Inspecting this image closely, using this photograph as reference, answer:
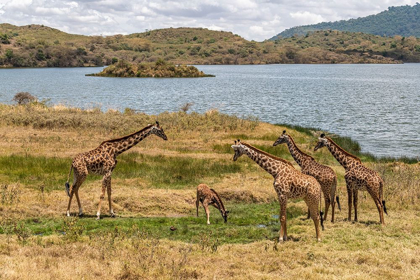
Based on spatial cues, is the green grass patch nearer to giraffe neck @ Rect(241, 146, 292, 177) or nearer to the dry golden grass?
the dry golden grass

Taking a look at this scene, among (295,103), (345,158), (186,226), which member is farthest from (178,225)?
(295,103)

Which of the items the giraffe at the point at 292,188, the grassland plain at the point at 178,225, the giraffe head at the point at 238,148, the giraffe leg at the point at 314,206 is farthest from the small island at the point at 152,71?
the giraffe leg at the point at 314,206

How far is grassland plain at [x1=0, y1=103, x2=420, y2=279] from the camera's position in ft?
32.8

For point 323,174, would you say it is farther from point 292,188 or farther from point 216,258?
point 216,258

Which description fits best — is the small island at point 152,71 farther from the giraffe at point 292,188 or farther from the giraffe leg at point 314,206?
the giraffe leg at point 314,206

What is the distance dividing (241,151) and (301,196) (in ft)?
6.91

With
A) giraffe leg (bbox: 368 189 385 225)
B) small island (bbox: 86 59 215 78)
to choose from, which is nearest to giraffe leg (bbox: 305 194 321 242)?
giraffe leg (bbox: 368 189 385 225)

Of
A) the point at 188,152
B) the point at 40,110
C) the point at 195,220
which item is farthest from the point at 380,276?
the point at 40,110

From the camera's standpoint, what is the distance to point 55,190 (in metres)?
17.1

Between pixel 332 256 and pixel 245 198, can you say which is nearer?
pixel 332 256

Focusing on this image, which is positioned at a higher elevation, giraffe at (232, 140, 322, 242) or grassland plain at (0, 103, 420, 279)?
giraffe at (232, 140, 322, 242)

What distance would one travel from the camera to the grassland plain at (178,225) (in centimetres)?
998

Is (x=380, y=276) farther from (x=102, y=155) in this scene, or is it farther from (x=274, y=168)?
(x=102, y=155)

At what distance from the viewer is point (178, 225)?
1384 cm
